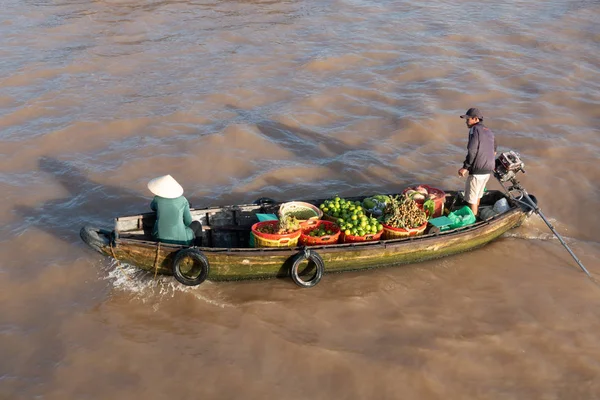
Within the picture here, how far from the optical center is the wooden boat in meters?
6.68

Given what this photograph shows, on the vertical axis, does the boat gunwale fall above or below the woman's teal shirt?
below

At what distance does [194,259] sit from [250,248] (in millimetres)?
693

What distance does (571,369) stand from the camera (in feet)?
20.5

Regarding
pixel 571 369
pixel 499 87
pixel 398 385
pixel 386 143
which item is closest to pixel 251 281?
pixel 398 385

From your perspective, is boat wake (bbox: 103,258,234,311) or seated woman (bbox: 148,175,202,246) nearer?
seated woman (bbox: 148,175,202,246)

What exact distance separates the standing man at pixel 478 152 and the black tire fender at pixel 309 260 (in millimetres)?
2481

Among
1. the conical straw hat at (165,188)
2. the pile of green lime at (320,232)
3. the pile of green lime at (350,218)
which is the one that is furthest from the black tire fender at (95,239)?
the pile of green lime at (350,218)

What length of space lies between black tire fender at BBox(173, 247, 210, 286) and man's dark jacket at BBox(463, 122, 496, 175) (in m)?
3.98

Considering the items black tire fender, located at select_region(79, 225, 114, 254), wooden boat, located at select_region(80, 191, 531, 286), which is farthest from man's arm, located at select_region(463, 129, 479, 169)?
black tire fender, located at select_region(79, 225, 114, 254)

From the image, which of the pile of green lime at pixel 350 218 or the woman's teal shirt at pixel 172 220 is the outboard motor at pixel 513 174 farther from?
the woman's teal shirt at pixel 172 220

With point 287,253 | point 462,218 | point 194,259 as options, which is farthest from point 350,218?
point 194,259

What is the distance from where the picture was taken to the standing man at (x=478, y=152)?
7.73 m

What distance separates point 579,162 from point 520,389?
5842 mm

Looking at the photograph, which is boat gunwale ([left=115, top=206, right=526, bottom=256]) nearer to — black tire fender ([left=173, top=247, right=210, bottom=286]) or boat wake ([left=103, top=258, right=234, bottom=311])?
black tire fender ([left=173, top=247, right=210, bottom=286])
